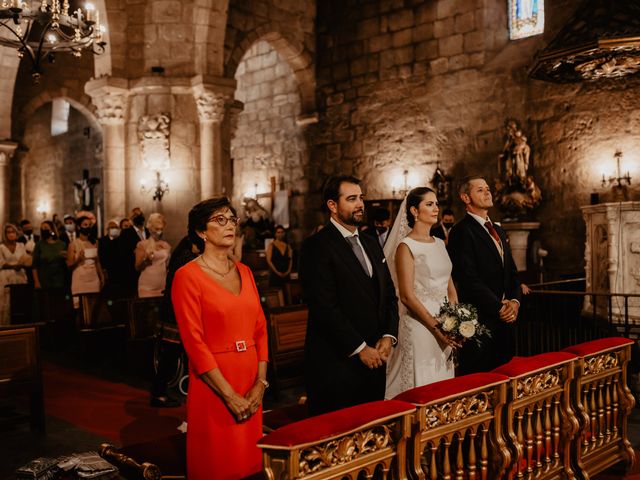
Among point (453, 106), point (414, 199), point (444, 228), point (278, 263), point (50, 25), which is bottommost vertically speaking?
point (278, 263)

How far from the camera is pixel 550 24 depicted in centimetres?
1100

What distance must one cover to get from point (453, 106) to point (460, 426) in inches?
415

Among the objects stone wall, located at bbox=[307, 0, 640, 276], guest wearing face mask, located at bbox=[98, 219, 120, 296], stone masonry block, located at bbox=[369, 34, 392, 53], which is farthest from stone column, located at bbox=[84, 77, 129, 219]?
stone masonry block, located at bbox=[369, 34, 392, 53]

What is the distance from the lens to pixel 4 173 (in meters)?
13.8

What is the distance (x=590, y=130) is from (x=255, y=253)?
673cm

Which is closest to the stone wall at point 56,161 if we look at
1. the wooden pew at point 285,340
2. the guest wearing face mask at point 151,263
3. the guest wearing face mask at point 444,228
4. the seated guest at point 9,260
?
the seated guest at point 9,260

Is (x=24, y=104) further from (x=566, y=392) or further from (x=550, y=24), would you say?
(x=566, y=392)

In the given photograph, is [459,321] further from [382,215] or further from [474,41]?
[474,41]

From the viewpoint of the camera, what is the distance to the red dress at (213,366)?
2477mm

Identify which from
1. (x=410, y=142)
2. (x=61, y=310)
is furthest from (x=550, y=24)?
(x=61, y=310)

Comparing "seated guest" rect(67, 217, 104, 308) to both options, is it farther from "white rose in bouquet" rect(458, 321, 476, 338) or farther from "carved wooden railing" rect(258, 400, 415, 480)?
"carved wooden railing" rect(258, 400, 415, 480)


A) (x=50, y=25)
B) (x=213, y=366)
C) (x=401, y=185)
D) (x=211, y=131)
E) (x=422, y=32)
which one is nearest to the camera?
(x=213, y=366)

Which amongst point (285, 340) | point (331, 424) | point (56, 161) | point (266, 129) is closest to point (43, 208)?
point (56, 161)

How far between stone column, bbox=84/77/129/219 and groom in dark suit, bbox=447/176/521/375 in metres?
7.63
